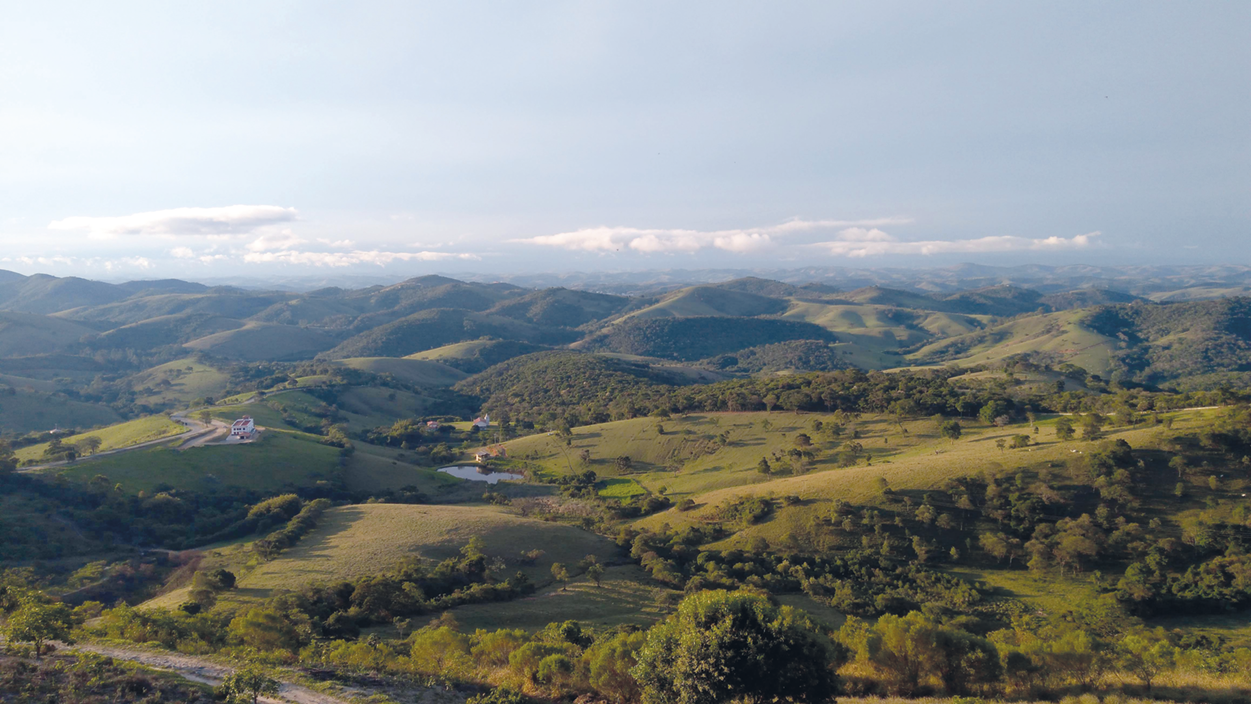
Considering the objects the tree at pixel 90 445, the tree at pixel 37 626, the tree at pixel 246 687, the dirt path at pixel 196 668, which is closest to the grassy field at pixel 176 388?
the tree at pixel 90 445

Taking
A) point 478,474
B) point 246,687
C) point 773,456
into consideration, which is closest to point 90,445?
point 478,474

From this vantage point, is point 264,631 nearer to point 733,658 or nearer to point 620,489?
point 733,658

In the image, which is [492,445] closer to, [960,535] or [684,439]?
[684,439]

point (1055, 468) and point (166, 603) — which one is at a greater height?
point (1055, 468)

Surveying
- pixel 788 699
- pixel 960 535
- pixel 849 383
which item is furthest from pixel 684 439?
pixel 788 699

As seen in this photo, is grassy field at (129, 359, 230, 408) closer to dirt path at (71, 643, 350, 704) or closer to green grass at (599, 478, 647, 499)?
green grass at (599, 478, 647, 499)
